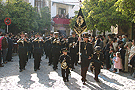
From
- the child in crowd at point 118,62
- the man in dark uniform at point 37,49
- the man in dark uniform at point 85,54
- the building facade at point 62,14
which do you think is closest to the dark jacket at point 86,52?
the man in dark uniform at point 85,54

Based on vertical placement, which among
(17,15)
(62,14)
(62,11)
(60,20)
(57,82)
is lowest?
(57,82)

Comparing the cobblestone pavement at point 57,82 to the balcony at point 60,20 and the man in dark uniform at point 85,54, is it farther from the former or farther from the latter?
the balcony at point 60,20

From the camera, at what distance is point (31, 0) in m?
33.0

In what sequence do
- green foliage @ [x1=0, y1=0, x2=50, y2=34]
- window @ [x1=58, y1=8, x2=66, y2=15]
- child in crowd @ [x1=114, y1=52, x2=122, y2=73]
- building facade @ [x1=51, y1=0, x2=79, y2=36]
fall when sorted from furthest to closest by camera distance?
window @ [x1=58, y1=8, x2=66, y2=15], building facade @ [x1=51, y1=0, x2=79, y2=36], green foliage @ [x1=0, y1=0, x2=50, y2=34], child in crowd @ [x1=114, y1=52, x2=122, y2=73]

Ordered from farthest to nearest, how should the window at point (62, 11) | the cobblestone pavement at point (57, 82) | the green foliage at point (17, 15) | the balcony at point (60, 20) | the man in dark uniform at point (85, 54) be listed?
the window at point (62, 11) < the balcony at point (60, 20) < the green foliage at point (17, 15) < the man in dark uniform at point (85, 54) < the cobblestone pavement at point (57, 82)

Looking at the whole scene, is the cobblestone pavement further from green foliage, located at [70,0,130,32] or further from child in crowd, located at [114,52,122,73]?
green foliage, located at [70,0,130,32]

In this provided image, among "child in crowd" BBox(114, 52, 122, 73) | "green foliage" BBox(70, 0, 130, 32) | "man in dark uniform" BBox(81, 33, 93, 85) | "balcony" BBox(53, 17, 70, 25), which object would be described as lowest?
"child in crowd" BBox(114, 52, 122, 73)

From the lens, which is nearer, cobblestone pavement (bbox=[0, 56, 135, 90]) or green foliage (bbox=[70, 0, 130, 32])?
cobblestone pavement (bbox=[0, 56, 135, 90])

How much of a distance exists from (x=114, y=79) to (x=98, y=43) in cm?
424

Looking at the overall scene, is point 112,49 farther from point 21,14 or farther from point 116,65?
point 21,14

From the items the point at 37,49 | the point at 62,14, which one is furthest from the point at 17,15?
the point at 62,14

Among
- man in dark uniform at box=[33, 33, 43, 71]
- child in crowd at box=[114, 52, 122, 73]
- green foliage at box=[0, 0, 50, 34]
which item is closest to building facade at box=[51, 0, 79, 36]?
green foliage at box=[0, 0, 50, 34]

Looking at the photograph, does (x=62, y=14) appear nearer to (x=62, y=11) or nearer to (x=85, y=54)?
(x=62, y=11)

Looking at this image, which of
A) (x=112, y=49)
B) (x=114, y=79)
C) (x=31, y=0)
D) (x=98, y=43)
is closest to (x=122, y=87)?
(x=114, y=79)
